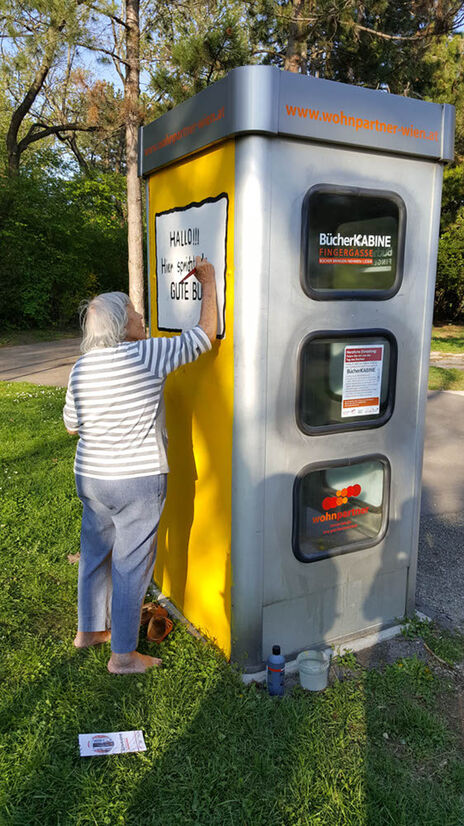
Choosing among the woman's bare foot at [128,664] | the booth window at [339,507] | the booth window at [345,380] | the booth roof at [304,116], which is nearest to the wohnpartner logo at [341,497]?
the booth window at [339,507]

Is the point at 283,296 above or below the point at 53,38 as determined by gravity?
below

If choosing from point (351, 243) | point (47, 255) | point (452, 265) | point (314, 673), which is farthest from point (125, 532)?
point (452, 265)

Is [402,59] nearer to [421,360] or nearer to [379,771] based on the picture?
[421,360]

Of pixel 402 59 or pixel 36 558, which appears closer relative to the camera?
pixel 36 558

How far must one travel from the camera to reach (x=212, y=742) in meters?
2.37

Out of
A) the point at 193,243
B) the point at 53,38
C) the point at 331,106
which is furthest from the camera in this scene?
the point at 53,38

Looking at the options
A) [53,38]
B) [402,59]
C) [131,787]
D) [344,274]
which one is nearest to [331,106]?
[344,274]

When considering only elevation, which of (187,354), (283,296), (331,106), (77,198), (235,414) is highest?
(77,198)

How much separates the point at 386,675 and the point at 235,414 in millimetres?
1350

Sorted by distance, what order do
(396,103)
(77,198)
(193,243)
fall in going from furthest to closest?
(77,198), (193,243), (396,103)

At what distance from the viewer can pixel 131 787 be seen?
86.0 inches

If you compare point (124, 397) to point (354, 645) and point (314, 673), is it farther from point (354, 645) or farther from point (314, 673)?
point (354, 645)

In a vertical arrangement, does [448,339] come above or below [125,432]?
below

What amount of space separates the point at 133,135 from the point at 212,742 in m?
12.3
